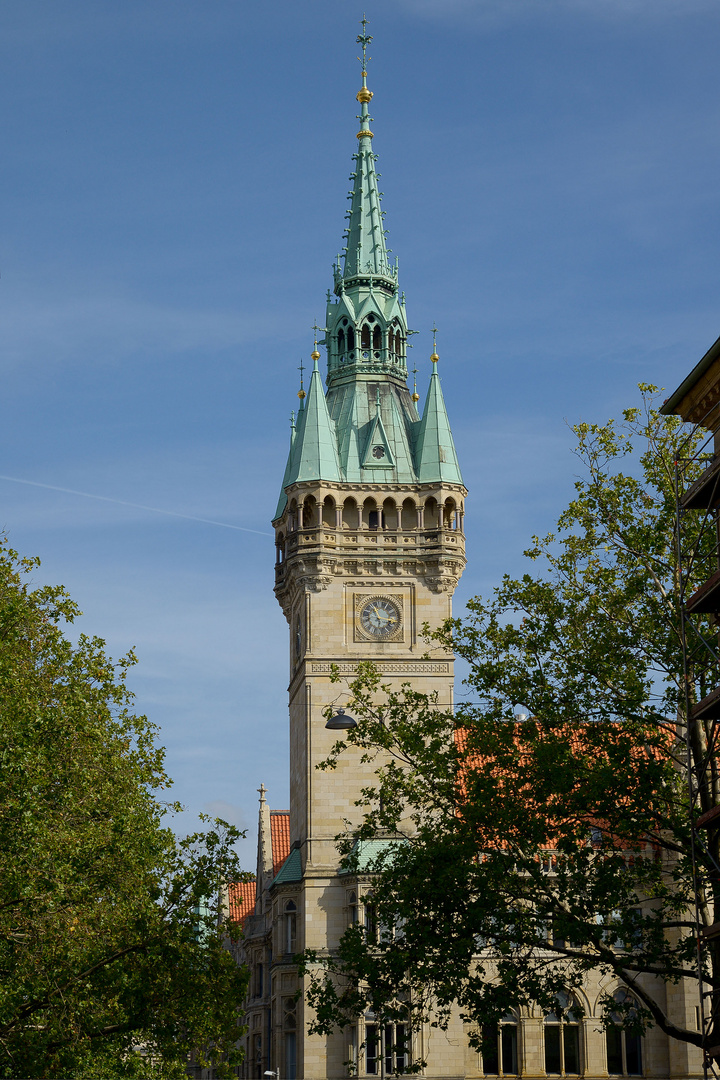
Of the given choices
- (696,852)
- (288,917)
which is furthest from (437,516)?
(696,852)

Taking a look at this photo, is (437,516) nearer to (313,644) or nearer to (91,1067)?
(313,644)

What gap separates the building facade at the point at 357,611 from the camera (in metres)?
75.9

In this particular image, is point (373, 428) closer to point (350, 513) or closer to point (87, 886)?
point (350, 513)

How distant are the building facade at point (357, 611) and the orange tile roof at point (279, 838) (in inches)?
34.6

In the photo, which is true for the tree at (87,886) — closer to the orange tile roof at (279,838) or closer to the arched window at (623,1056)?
the arched window at (623,1056)

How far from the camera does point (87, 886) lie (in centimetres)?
4184

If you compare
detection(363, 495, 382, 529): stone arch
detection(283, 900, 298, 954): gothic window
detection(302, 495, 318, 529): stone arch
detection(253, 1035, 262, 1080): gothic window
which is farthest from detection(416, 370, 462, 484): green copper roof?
detection(253, 1035, 262, 1080): gothic window

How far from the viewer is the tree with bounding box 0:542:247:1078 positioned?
37.8 metres

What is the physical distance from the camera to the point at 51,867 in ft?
123

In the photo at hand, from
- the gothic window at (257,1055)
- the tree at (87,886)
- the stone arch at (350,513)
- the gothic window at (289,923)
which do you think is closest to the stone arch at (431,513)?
the stone arch at (350,513)

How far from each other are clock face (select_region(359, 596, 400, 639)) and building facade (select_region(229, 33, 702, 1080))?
66 mm

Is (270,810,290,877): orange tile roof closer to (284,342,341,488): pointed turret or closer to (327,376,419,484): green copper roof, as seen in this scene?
(284,342,341,488): pointed turret

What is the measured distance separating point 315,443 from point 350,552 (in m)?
5.98

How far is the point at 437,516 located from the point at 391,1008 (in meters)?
42.3
